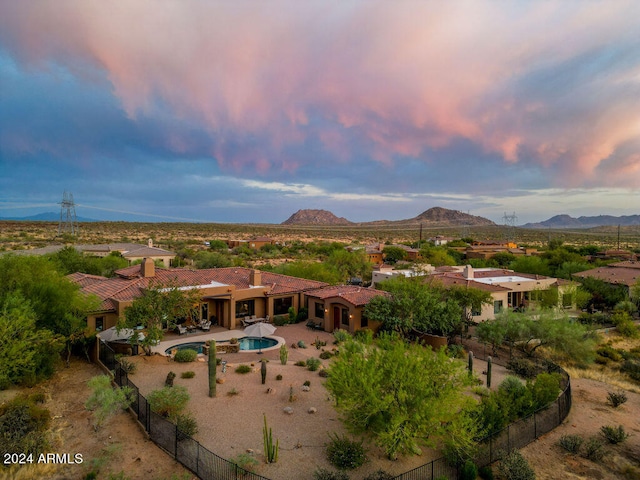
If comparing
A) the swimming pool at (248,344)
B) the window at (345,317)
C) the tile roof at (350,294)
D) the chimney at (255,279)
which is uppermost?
the chimney at (255,279)

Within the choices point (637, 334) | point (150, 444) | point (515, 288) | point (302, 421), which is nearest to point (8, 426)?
point (150, 444)

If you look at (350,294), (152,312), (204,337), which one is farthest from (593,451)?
(204,337)

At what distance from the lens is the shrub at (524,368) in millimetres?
23203

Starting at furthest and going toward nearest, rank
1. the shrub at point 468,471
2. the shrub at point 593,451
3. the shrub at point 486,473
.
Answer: the shrub at point 593,451 → the shrub at point 486,473 → the shrub at point 468,471

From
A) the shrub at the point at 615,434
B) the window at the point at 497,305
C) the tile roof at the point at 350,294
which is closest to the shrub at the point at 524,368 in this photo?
the shrub at the point at 615,434

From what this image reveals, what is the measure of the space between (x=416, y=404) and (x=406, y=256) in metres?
61.0

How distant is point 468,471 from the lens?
520 inches

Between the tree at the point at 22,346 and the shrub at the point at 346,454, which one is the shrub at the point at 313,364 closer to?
the shrub at the point at 346,454

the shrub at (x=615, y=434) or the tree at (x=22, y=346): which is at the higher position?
the tree at (x=22, y=346)

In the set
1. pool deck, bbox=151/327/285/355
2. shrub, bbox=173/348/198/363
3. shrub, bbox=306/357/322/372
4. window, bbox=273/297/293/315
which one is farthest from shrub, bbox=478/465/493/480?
window, bbox=273/297/293/315

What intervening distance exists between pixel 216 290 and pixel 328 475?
65.7 feet

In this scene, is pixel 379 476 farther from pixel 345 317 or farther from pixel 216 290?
pixel 216 290

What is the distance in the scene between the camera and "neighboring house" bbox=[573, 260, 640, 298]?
42.1 m

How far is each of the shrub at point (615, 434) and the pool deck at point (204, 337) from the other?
17948mm
